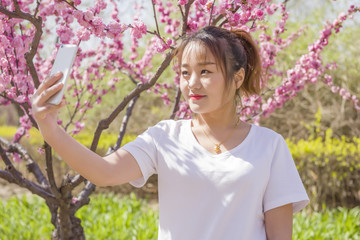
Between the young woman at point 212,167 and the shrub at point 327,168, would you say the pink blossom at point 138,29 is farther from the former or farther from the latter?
the shrub at point 327,168

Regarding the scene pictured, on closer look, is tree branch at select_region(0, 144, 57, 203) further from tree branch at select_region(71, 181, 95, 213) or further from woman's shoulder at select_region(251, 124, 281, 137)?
woman's shoulder at select_region(251, 124, 281, 137)

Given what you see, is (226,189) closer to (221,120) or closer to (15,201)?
(221,120)

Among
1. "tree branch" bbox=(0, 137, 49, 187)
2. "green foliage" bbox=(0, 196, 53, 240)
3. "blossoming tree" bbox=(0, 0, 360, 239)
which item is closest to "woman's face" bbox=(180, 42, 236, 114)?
"blossoming tree" bbox=(0, 0, 360, 239)

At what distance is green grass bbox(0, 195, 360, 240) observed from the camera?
13.8ft

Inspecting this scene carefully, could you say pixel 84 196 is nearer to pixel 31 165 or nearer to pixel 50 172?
pixel 31 165

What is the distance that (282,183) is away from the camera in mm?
1697

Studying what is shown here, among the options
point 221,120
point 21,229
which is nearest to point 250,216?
point 221,120

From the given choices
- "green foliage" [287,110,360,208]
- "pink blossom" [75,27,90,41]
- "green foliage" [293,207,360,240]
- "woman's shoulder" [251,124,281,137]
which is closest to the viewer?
"woman's shoulder" [251,124,281,137]

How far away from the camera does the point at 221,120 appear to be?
1.84 meters

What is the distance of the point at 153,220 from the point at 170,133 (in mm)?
2990

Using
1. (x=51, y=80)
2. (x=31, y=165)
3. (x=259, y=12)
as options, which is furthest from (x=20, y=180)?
(x=259, y=12)

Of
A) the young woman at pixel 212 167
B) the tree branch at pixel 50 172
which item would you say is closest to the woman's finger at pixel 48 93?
the young woman at pixel 212 167

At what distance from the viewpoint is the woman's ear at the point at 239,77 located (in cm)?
183

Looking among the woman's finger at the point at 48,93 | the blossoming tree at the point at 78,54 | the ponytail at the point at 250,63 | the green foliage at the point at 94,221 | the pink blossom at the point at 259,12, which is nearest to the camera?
the woman's finger at the point at 48,93
